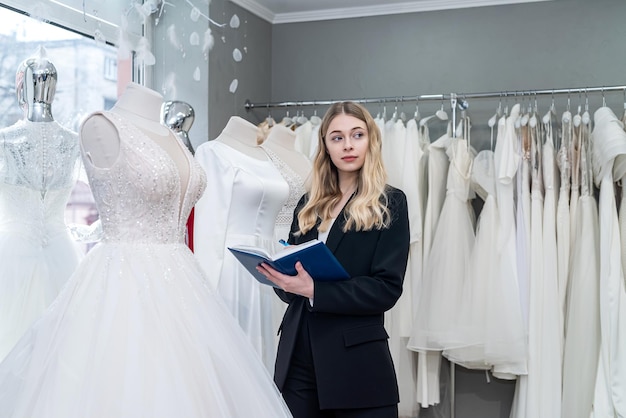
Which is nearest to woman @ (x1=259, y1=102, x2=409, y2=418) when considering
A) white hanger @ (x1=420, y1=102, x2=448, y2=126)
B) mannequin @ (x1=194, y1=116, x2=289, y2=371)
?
mannequin @ (x1=194, y1=116, x2=289, y2=371)

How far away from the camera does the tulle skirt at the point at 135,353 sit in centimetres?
164

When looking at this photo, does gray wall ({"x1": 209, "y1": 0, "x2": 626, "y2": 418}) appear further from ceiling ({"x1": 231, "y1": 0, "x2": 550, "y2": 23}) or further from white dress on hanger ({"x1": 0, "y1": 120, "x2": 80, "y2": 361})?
white dress on hanger ({"x1": 0, "y1": 120, "x2": 80, "y2": 361})

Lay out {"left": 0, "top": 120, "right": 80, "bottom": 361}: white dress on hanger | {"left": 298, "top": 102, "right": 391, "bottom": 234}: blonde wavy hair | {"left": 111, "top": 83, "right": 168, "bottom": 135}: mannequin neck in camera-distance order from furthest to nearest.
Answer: {"left": 0, "top": 120, "right": 80, "bottom": 361}: white dress on hanger, {"left": 298, "top": 102, "right": 391, "bottom": 234}: blonde wavy hair, {"left": 111, "top": 83, "right": 168, "bottom": 135}: mannequin neck

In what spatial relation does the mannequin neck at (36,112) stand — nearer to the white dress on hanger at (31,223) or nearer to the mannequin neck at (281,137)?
the white dress on hanger at (31,223)

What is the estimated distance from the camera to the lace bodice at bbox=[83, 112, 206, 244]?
75.6 inches

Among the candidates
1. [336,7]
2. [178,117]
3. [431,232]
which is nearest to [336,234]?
[178,117]

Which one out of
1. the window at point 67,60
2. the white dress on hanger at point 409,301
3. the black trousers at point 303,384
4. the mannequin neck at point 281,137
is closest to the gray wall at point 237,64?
the window at point 67,60

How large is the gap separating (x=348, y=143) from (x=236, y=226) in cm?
82

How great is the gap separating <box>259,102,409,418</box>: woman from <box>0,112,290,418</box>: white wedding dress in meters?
0.24

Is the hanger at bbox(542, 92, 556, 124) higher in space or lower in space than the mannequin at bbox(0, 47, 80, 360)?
higher

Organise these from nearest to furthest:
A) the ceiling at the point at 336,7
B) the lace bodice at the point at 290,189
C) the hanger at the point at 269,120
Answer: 1. the lace bodice at the point at 290,189
2. the hanger at the point at 269,120
3. the ceiling at the point at 336,7

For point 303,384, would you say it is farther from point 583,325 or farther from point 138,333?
point 583,325

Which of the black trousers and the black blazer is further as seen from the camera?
the black trousers

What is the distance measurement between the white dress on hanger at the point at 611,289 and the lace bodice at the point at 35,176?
7.66ft
